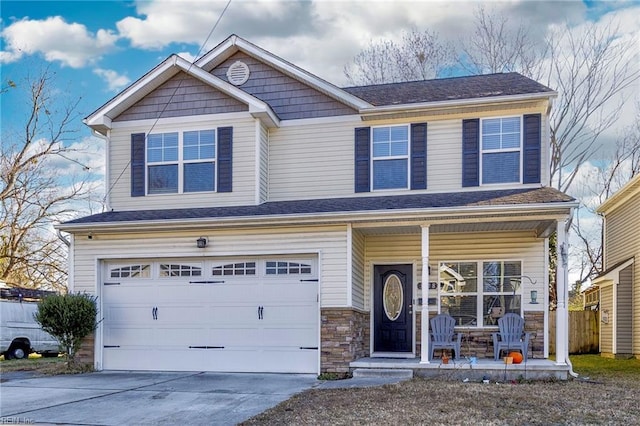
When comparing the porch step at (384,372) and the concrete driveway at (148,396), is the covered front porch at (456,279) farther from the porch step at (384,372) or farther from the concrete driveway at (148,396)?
the concrete driveway at (148,396)

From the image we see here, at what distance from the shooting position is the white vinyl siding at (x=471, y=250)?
38.2 feet

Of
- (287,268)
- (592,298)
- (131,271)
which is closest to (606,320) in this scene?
(592,298)

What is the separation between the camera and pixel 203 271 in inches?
455

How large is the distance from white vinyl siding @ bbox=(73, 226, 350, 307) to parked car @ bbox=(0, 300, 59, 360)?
5327 millimetres

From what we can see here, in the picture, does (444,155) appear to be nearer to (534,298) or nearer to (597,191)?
(534,298)

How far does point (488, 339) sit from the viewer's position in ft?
Answer: 38.3

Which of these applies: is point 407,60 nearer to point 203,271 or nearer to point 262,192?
point 262,192

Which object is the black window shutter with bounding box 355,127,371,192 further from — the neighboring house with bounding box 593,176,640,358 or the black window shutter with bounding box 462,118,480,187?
the neighboring house with bounding box 593,176,640,358

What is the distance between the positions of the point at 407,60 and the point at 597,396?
18.2 m

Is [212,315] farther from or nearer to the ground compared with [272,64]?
nearer to the ground

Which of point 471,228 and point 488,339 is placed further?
point 488,339

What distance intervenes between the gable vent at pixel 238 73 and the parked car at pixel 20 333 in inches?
342

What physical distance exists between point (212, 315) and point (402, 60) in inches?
634

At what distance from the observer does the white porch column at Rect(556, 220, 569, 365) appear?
9.87 meters
